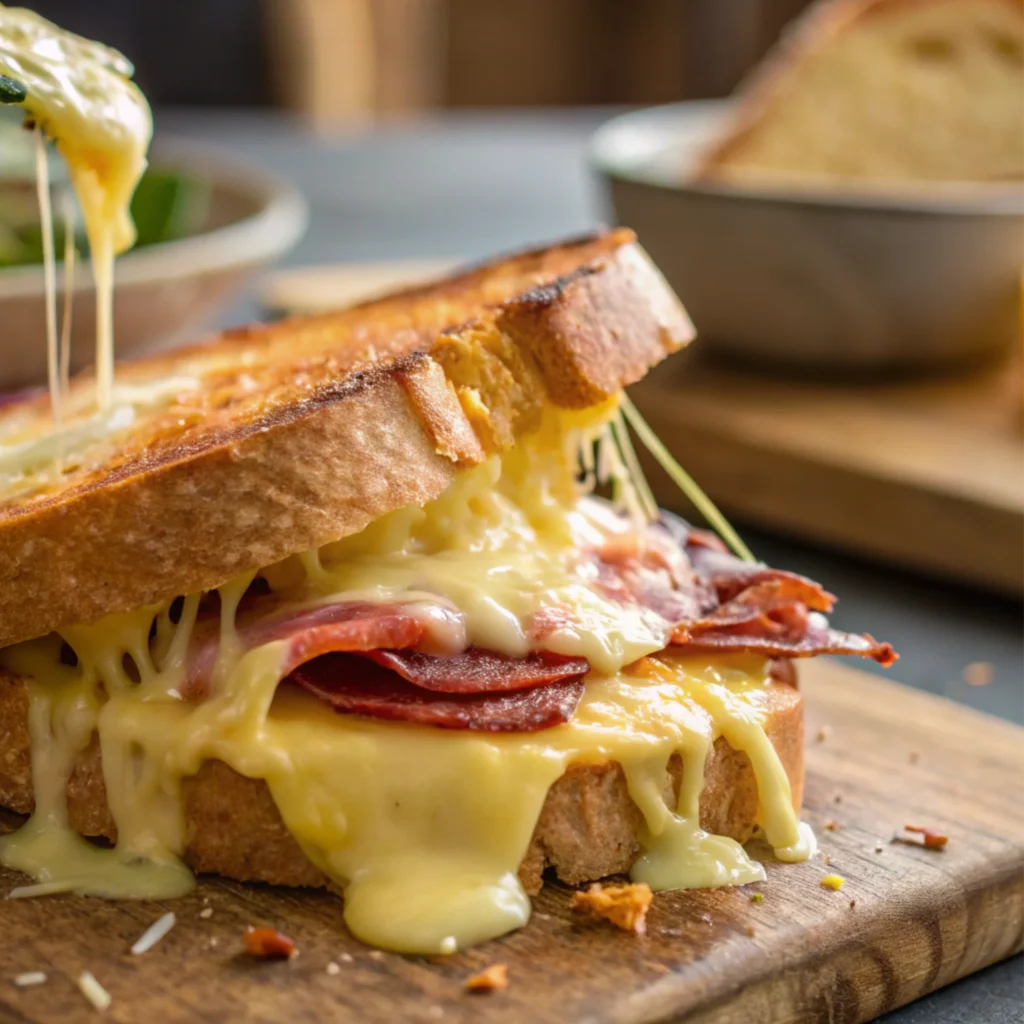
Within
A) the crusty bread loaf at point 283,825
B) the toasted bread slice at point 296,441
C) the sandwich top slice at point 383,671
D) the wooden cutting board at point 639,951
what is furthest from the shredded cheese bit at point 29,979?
the toasted bread slice at point 296,441

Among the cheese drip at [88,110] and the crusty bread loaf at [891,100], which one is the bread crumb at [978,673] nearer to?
the cheese drip at [88,110]

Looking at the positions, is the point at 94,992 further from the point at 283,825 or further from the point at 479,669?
the point at 479,669

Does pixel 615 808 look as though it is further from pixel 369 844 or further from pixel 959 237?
pixel 959 237

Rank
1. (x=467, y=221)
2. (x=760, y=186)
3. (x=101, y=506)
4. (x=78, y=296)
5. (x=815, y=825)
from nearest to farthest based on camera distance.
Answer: (x=101, y=506) < (x=815, y=825) < (x=78, y=296) < (x=760, y=186) < (x=467, y=221)

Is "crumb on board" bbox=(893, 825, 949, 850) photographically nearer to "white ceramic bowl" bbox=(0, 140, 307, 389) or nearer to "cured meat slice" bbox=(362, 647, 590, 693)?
"cured meat slice" bbox=(362, 647, 590, 693)

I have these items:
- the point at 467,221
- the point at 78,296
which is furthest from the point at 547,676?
the point at 467,221
